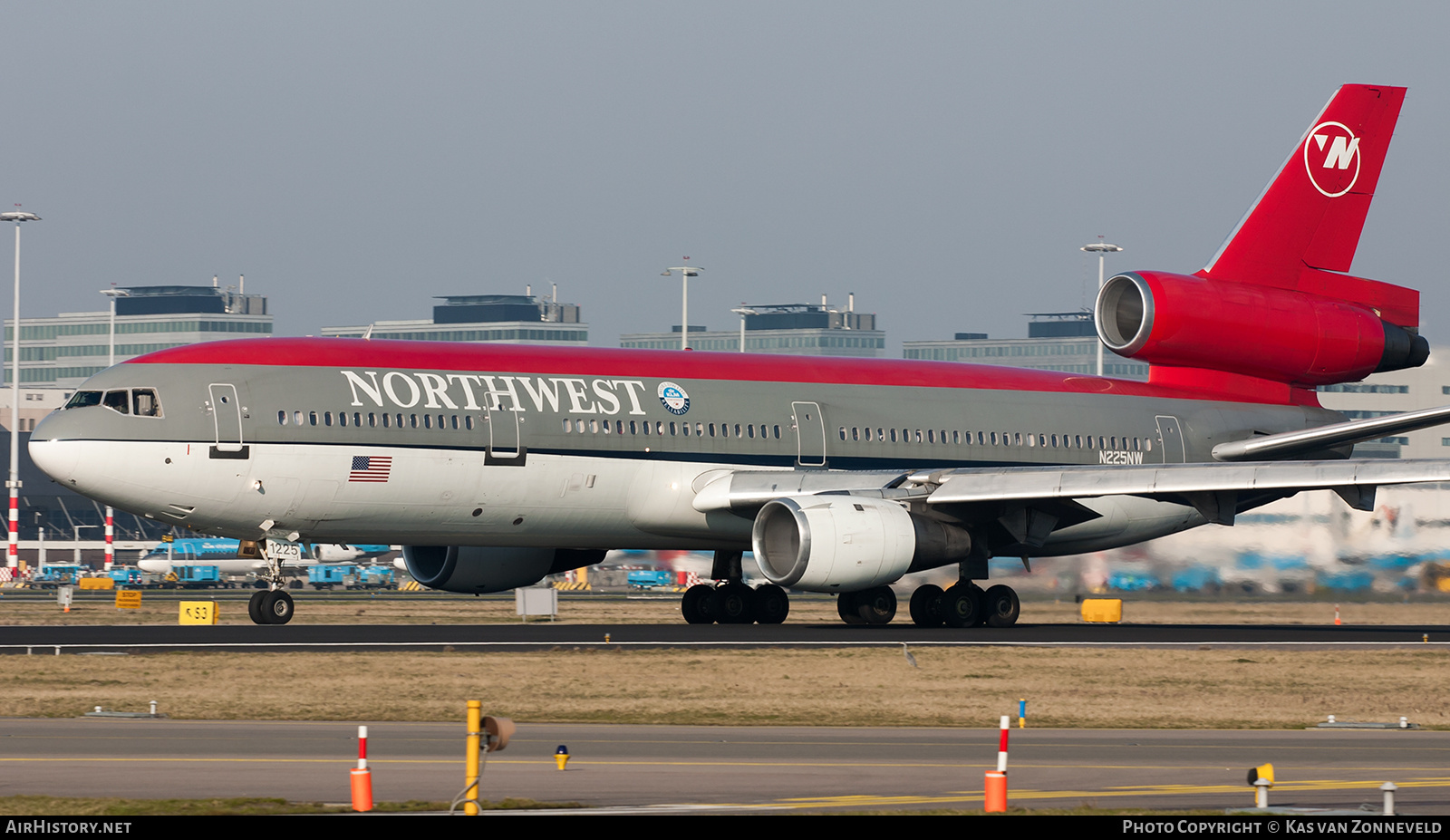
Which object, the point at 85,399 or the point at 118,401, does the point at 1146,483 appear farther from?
the point at 85,399

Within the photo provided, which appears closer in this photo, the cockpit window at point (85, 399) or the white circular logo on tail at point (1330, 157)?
the cockpit window at point (85, 399)

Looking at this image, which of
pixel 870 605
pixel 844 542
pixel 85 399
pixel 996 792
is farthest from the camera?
pixel 870 605

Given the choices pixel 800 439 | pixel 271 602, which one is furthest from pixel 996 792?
pixel 800 439

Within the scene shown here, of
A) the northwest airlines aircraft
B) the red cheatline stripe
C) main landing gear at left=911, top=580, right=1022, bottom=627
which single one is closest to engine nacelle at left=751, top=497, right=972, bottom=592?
the northwest airlines aircraft

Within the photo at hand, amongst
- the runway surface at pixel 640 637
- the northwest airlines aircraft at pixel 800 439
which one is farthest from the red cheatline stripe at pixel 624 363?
the runway surface at pixel 640 637

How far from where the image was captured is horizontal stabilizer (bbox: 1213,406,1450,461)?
3350cm

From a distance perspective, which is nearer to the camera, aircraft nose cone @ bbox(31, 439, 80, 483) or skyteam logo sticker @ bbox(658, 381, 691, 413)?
aircraft nose cone @ bbox(31, 439, 80, 483)

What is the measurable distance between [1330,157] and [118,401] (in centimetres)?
2451

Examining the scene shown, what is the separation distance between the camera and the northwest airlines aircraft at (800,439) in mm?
30109

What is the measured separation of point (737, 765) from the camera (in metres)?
15.3

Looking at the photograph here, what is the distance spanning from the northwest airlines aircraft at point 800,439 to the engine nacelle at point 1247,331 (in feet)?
0.19

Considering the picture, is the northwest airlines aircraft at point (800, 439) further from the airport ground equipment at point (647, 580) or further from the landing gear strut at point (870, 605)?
the airport ground equipment at point (647, 580)

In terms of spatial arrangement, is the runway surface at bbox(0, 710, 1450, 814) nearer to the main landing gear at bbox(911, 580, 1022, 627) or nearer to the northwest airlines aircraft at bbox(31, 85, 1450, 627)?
the northwest airlines aircraft at bbox(31, 85, 1450, 627)

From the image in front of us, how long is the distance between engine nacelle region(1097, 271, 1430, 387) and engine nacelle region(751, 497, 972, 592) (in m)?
7.73
